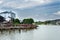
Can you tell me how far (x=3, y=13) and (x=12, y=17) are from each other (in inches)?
164

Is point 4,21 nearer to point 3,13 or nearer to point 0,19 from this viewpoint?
point 0,19

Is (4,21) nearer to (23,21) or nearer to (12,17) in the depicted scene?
(12,17)

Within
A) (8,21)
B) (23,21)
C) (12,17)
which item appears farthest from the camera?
(23,21)

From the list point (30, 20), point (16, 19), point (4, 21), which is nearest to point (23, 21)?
point (30, 20)

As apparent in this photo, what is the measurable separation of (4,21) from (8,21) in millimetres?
1261

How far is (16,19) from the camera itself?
5959 centimetres

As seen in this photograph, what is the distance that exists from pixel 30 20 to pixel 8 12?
33.2 feet

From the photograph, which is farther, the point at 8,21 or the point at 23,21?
the point at 23,21

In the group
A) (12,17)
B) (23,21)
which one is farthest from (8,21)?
(23,21)

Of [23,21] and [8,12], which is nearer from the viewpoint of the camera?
[8,12]

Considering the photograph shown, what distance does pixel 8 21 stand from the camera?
50.4 m

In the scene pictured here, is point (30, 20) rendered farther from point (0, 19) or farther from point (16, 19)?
point (0, 19)

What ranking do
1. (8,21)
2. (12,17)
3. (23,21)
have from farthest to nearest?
1. (23,21)
2. (12,17)
3. (8,21)

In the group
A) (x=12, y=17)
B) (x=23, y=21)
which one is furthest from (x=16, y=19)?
(x=23, y=21)
